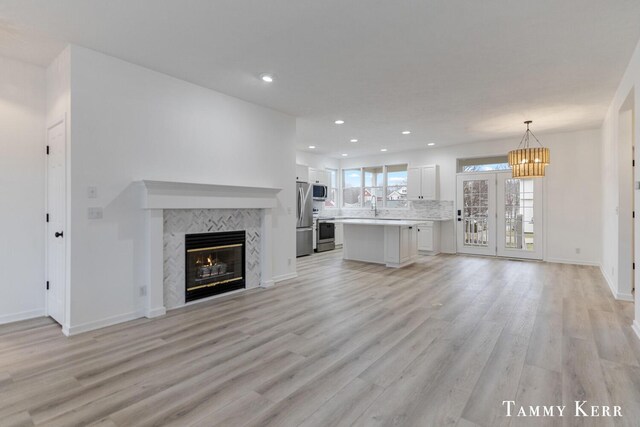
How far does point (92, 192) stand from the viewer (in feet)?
10.7

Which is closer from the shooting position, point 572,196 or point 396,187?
point 572,196

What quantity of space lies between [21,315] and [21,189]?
1373 mm

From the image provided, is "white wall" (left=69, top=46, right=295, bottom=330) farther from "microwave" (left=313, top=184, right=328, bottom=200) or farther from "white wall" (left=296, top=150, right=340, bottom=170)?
"white wall" (left=296, top=150, right=340, bottom=170)

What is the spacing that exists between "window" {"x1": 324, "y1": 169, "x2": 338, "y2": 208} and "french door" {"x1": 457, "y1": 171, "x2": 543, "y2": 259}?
3731 millimetres

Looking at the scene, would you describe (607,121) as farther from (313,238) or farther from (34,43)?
(34,43)

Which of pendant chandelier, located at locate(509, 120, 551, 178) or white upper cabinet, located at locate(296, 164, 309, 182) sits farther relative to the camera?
white upper cabinet, located at locate(296, 164, 309, 182)

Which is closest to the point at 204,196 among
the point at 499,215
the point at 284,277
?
the point at 284,277

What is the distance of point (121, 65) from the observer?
3.48 metres

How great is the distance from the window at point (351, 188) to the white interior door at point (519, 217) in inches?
157

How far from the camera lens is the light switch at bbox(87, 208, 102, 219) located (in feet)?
10.6

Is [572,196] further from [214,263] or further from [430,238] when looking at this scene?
[214,263]

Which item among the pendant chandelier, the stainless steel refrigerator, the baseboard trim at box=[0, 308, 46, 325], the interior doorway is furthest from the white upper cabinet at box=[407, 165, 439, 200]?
the baseboard trim at box=[0, 308, 46, 325]

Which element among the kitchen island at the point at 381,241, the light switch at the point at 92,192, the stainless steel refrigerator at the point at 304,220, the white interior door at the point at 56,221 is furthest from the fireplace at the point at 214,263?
the stainless steel refrigerator at the point at 304,220

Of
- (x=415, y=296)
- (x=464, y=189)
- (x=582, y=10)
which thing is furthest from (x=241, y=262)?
(x=464, y=189)
